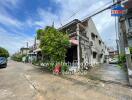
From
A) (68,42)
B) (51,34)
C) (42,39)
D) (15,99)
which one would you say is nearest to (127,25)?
(68,42)

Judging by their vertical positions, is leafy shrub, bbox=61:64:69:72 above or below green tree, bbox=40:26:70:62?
below

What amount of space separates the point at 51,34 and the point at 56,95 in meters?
8.93

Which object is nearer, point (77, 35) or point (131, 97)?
point (131, 97)

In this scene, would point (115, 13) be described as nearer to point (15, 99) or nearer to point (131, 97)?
point (131, 97)

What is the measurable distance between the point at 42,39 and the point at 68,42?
334 cm

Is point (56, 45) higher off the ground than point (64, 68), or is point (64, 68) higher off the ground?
point (56, 45)

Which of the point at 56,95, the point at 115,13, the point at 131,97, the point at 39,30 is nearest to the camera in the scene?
the point at 131,97

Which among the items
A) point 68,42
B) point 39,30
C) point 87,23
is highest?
point 87,23

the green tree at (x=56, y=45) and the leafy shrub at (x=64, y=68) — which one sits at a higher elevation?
the green tree at (x=56, y=45)

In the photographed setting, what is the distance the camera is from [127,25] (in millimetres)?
15641

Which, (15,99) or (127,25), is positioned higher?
(127,25)

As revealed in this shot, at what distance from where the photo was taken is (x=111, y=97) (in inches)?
242

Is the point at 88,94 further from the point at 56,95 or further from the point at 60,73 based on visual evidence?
the point at 60,73

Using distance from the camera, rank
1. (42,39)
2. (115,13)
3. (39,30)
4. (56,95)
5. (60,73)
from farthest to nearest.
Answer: (39,30) → (42,39) → (60,73) → (115,13) → (56,95)
